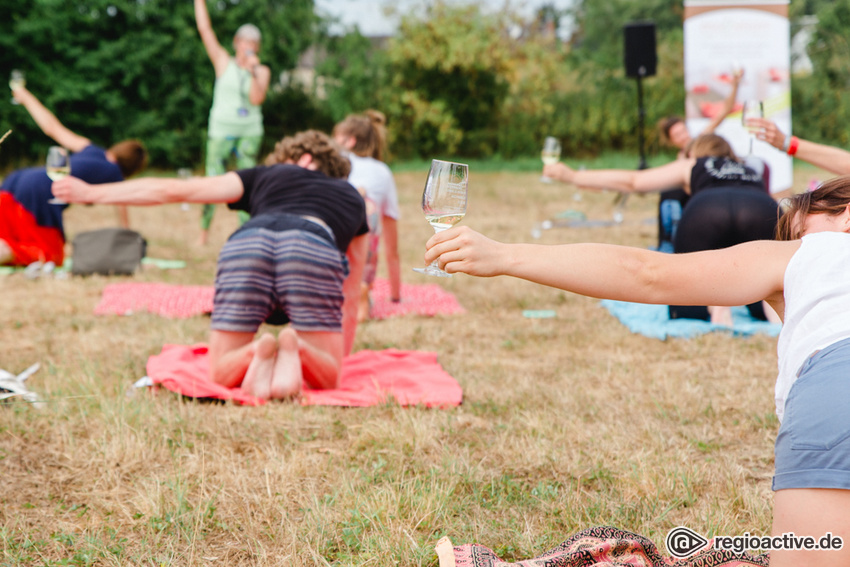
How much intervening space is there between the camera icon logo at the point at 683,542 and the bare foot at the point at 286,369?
1728 millimetres

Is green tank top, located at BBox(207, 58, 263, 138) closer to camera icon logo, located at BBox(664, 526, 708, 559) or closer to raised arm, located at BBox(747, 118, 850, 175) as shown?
raised arm, located at BBox(747, 118, 850, 175)

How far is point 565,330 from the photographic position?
195 inches

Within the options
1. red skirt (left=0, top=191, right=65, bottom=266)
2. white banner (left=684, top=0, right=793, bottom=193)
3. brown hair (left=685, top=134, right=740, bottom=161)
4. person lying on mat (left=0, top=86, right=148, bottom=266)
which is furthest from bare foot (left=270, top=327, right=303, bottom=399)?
white banner (left=684, top=0, right=793, bottom=193)

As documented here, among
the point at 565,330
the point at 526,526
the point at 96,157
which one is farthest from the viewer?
the point at 96,157

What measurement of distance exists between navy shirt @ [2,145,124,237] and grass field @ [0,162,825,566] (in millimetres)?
2192

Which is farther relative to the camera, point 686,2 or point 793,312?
point 686,2

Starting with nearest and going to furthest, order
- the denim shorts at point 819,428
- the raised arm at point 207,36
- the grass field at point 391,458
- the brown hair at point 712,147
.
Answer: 1. the denim shorts at point 819,428
2. the grass field at point 391,458
3. the brown hair at point 712,147
4. the raised arm at point 207,36

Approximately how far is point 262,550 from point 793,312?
146 centimetres

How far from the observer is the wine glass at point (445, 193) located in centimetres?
180

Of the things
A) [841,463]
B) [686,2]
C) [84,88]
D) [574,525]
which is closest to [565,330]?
[574,525]

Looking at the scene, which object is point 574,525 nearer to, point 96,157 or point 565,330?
point 565,330

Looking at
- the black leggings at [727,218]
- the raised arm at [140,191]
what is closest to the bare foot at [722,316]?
the black leggings at [727,218]

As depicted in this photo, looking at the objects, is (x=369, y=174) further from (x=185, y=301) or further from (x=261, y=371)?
(x=261, y=371)

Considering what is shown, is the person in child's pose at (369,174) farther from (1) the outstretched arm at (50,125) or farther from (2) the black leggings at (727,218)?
(1) the outstretched arm at (50,125)
